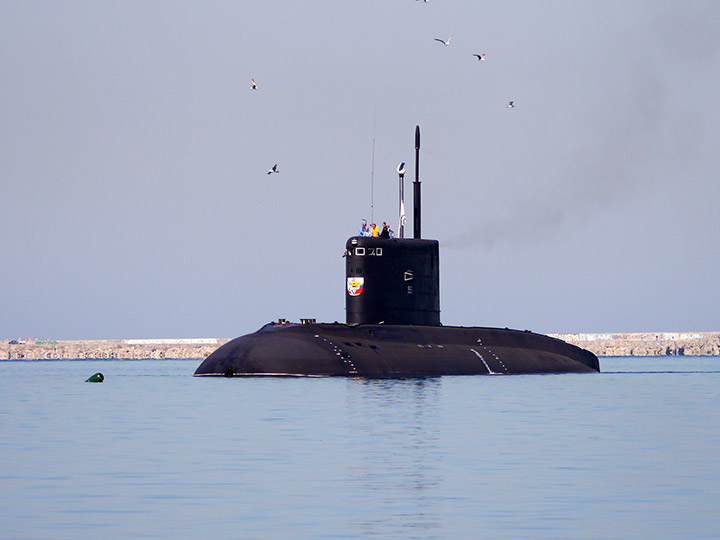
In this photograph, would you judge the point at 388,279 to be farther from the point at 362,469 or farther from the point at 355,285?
the point at 362,469

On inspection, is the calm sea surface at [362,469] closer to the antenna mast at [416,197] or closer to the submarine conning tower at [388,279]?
the submarine conning tower at [388,279]

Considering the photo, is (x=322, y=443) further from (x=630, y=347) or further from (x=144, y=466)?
(x=630, y=347)

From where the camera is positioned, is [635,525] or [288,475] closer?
[635,525]

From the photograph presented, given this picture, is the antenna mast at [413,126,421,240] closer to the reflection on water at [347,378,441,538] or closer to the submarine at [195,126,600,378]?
the submarine at [195,126,600,378]

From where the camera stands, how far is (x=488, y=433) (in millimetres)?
32812

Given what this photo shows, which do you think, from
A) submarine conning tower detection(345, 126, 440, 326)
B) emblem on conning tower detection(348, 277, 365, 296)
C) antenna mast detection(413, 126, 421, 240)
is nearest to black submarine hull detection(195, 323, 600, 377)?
submarine conning tower detection(345, 126, 440, 326)

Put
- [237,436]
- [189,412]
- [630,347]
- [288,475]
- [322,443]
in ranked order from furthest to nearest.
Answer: [630,347] → [189,412] → [237,436] → [322,443] → [288,475]

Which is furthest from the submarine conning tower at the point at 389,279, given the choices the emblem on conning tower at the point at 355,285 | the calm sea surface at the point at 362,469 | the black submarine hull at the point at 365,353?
the calm sea surface at the point at 362,469

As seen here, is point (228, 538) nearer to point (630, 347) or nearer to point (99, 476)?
point (99, 476)

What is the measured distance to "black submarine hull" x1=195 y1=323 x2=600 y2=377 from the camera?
53.7 metres

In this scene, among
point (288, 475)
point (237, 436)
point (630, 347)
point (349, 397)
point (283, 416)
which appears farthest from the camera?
point (630, 347)

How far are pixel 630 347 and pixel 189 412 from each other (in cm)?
16528

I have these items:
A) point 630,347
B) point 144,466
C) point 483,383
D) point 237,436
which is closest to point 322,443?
point 237,436

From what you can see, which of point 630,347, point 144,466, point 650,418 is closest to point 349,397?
point 650,418
